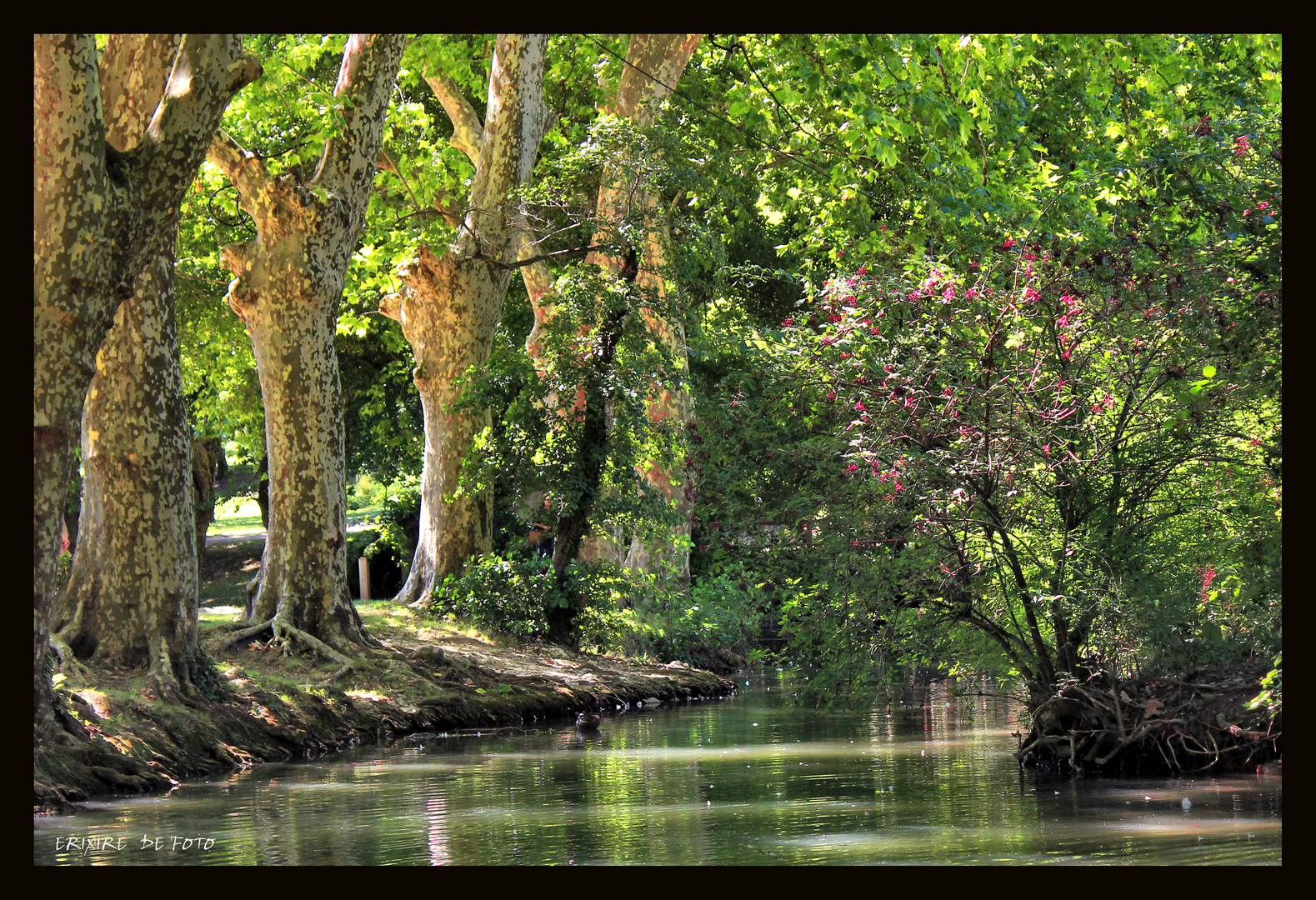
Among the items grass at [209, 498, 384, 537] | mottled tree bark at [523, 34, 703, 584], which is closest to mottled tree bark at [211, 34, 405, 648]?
mottled tree bark at [523, 34, 703, 584]

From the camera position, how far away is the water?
8273 millimetres

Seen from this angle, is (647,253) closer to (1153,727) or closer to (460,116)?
(460,116)

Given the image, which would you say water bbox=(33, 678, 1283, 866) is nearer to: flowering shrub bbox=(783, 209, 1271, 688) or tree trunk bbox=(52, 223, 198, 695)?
flowering shrub bbox=(783, 209, 1271, 688)

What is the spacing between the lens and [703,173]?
68.2 ft

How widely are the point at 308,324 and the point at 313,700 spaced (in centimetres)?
474

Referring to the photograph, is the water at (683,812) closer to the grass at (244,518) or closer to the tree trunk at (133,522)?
the tree trunk at (133,522)

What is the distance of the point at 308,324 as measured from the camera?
1766cm

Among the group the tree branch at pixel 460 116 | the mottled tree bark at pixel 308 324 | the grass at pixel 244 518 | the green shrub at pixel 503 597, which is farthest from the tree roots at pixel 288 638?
the grass at pixel 244 518

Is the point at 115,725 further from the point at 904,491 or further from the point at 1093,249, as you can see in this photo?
the point at 1093,249

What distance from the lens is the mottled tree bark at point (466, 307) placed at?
22.1m

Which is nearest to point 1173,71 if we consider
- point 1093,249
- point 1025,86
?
point 1025,86

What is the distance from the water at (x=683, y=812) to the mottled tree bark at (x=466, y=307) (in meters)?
7.65
